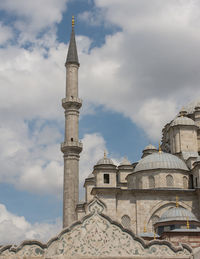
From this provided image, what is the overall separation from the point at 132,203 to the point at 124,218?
991 mm

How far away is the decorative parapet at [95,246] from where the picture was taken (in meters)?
8.34

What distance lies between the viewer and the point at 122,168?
97.3ft

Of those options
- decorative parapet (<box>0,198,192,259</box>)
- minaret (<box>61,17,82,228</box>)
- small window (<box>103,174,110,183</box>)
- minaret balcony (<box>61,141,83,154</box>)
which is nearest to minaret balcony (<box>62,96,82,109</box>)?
minaret (<box>61,17,82,228</box>)

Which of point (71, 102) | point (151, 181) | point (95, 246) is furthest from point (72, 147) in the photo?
point (95, 246)

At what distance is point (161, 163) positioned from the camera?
79.7 ft

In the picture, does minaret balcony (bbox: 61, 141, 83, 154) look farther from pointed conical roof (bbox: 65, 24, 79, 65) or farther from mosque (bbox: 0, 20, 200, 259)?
pointed conical roof (bbox: 65, 24, 79, 65)

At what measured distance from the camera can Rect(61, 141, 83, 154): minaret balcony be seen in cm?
2800

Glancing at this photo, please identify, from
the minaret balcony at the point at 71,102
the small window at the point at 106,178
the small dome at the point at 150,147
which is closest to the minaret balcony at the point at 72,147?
the minaret balcony at the point at 71,102

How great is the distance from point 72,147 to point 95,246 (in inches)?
775

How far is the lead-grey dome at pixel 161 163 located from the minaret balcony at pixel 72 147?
5176mm

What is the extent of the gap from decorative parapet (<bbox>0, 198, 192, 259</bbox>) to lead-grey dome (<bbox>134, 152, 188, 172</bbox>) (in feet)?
51.9

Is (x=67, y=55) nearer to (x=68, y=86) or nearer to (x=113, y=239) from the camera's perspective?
(x=68, y=86)

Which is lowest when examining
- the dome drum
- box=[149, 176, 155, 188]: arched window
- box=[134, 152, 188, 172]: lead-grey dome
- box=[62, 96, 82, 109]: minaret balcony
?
the dome drum

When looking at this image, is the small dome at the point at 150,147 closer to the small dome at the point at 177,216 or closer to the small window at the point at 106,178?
the small window at the point at 106,178
